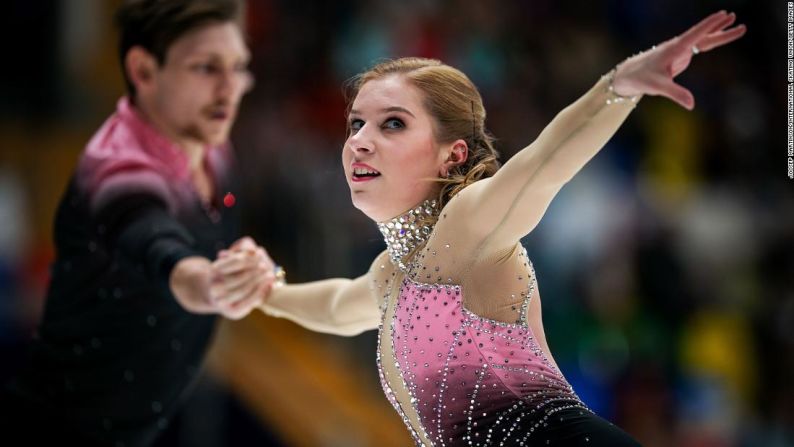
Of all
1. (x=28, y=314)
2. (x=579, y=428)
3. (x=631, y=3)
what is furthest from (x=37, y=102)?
(x=579, y=428)

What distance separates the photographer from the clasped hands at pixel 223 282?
304 cm

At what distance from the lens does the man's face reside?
12.0 ft

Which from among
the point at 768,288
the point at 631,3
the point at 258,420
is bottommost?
the point at 258,420

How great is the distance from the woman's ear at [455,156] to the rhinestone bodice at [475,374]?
284 millimetres

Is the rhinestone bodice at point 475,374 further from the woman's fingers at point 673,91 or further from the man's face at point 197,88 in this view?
the man's face at point 197,88

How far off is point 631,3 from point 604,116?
4063mm

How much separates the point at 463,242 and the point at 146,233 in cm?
120

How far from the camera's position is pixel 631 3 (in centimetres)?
597

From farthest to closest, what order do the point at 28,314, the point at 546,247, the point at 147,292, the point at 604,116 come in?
1. the point at 28,314
2. the point at 546,247
3. the point at 147,292
4. the point at 604,116

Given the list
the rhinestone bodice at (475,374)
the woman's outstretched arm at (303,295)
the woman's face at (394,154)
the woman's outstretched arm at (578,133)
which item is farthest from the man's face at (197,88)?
the woman's outstretched arm at (578,133)

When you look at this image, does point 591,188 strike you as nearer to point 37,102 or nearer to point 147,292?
point 147,292

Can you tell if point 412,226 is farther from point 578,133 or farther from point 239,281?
point 239,281

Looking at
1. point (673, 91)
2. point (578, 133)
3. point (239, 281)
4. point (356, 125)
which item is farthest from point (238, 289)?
point (673, 91)

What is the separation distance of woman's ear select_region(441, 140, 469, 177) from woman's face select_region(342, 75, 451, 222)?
1cm
